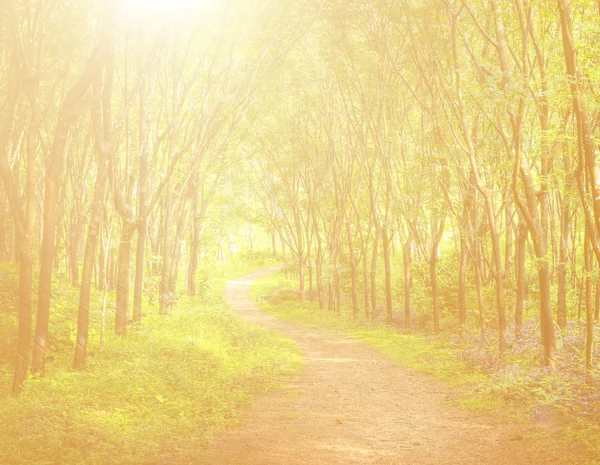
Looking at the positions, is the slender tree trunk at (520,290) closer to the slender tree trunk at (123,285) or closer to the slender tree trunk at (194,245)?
the slender tree trunk at (123,285)

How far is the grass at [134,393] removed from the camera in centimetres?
682

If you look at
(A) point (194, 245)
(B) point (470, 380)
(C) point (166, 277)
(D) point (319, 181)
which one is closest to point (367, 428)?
(B) point (470, 380)

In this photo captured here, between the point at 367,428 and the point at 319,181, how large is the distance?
2043cm

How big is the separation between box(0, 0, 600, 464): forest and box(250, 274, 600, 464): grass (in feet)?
0.22

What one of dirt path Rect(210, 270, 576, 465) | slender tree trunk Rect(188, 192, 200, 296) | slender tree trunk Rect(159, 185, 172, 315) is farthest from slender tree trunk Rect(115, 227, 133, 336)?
slender tree trunk Rect(188, 192, 200, 296)

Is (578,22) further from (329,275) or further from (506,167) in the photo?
(329,275)

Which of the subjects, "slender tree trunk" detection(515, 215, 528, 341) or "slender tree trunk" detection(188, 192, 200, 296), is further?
"slender tree trunk" detection(188, 192, 200, 296)

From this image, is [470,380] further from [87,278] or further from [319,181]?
[319,181]

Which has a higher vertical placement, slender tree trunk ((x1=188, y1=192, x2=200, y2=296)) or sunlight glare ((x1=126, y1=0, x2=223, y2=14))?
sunlight glare ((x1=126, y1=0, x2=223, y2=14))

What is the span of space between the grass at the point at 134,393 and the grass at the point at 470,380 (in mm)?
3529

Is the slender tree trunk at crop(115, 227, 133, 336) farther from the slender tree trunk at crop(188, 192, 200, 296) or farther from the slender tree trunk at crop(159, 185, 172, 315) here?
the slender tree trunk at crop(188, 192, 200, 296)


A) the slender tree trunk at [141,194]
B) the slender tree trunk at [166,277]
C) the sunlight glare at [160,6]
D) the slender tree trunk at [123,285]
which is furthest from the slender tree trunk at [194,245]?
the sunlight glare at [160,6]

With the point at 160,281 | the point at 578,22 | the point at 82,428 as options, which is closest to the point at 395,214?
the point at 160,281

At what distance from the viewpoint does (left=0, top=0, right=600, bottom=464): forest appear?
25.8 feet
